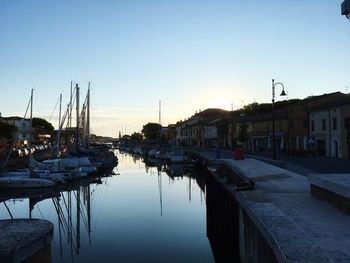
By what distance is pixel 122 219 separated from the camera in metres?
30.2

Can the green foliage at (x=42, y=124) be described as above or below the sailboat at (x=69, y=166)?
above

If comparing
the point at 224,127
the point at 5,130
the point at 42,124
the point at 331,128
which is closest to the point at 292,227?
the point at 331,128

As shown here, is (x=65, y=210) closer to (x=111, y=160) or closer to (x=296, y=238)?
(x=296, y=238)

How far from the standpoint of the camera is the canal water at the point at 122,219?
21.2m

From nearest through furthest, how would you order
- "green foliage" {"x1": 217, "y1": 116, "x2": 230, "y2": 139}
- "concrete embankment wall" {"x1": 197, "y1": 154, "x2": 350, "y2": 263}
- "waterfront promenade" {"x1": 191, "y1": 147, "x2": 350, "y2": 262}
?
"waterfront promenade" {"x1": 191, "y1": 147, "x2": 350, "y2": 262} → "concrete embankment wall" {"x1": 197, "y1": 154, "x2": 350, "y2": 263} → "green foliage" {"x1": 217, "y1": 116, "x2": 230, "y2": 139}

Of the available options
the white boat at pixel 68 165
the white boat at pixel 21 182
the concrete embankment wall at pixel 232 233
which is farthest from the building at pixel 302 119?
the white boat at pixel 21 182

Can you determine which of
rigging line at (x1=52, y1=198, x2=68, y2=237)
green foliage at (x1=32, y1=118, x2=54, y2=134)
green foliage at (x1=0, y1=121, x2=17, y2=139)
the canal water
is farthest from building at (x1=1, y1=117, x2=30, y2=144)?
rigging line at (x1=52, y1=198, x2=68, y2=237)

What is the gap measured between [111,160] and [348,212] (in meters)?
69.1

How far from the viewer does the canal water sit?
21156mm

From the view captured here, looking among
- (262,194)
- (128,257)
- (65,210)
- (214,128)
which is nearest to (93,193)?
(65,210)

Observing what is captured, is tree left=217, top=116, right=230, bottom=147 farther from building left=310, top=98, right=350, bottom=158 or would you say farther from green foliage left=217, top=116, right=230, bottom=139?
building left=310, top=98, right=350, bottom=158

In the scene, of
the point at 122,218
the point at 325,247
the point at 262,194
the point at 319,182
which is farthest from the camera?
the point at 122,218

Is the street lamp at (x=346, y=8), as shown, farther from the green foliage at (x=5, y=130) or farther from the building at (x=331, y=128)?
the green foliage at (x=5, y=130)

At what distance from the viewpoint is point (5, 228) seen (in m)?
11.7
